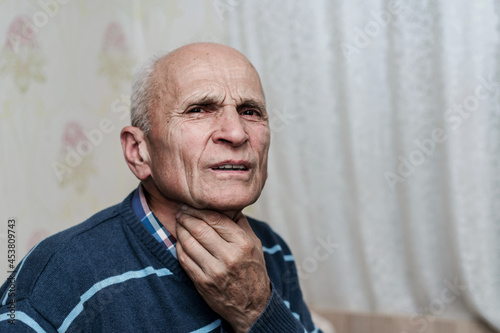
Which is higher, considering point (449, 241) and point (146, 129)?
point (146, 129)

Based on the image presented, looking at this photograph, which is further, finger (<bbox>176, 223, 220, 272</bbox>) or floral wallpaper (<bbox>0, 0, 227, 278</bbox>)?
floral wallpaper (<bbox>0, 0, 227, 278</bbox>)

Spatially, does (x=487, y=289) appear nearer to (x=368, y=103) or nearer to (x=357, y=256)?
(x=357, y=256)

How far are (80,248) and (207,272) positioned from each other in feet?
0.90

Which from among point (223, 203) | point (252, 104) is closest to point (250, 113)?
point (252, 104)

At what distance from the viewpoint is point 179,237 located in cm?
109

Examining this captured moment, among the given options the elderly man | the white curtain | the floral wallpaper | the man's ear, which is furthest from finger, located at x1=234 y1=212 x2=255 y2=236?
the white curtain

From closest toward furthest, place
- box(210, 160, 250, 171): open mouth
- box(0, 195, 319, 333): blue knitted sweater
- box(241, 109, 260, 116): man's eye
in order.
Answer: box(0, 195, 319, 333): blue knitted sweater < box(210, 160, 250, 171): open mouth < box(241, 109, 260, 116): man's eye

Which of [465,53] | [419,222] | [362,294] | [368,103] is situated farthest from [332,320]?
[465,53]

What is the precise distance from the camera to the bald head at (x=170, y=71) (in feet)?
3.69

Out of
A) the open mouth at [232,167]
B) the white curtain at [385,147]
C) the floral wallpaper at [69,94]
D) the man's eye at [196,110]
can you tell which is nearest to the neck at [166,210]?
the open mouth at [232,167]

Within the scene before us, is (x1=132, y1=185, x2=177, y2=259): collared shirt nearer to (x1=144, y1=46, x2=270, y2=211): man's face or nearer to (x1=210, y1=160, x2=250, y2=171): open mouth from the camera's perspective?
(x1=144, y1=46, x2=270, y2=211): man's face

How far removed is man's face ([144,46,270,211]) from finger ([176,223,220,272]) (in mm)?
72

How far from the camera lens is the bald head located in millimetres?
1125

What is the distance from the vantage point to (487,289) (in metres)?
1.90
